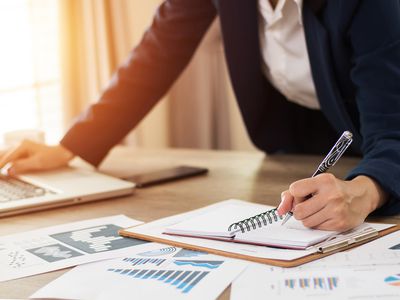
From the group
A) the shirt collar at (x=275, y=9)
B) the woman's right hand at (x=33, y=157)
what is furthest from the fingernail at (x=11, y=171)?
the shirt collar at (x=275, y=9)

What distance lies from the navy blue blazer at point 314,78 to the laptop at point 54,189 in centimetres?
15

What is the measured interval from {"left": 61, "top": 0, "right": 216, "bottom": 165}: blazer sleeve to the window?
3.78 feet

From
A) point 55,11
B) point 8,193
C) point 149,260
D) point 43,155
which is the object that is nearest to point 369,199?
point 149,260

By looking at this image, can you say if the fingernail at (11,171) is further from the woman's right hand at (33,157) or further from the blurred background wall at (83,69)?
the blurred background wall at (83,69)

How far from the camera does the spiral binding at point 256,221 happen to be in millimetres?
1070

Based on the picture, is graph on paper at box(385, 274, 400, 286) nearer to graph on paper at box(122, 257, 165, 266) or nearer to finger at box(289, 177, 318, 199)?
finger at box(289, 177, 318, 199)

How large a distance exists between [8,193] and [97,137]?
0.36 meters

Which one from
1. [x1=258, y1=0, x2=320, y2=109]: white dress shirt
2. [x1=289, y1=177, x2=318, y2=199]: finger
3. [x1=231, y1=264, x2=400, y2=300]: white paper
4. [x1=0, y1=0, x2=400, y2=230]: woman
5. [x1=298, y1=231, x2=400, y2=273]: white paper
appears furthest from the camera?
[x1=258, y1=0, x2=320, y2=109]: white dress shirt

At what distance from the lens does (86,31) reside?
3.09 m

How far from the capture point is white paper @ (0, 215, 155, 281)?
1024 mm

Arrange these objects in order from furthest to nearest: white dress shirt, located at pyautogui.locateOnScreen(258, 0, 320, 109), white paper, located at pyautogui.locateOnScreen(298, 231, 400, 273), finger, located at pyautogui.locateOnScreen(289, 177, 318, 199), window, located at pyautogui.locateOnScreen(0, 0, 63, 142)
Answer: window, located at pyautogui.locateOnScreen(0, 0, 63, 142)
white dress shirt, located at pyautogui.locateOnScreen(258, 0, 320, 109)
finger, located at pyautogui.locateOnScreen(289, 177, 318, 199)
white paper, located at pyautogui.locateOnScreen(298, 231, 400, 273)

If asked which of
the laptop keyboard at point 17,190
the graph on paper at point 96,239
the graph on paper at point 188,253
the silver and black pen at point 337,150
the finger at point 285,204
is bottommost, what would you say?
the laptop keyboard at point 17,190

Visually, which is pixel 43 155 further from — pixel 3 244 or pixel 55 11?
pixel 55 11

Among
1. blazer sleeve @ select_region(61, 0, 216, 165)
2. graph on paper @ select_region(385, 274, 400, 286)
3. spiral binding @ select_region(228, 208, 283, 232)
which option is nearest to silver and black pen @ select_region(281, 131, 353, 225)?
spiral binding @ select_region(228, 208, 283, 232)
